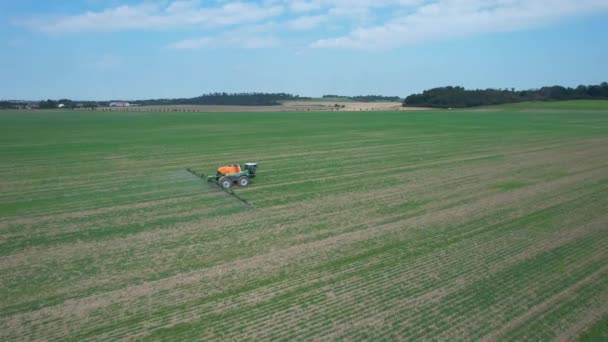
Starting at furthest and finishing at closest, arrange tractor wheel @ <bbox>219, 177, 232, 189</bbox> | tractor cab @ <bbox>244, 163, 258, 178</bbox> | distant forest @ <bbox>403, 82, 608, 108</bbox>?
distant forest @ <bbox>403, 82, 608, 108</bbox>
tractor cab @ <bbox>244, 163, 258, 178</bbox>
tractor wheel @ <bbox>219, 177, 232, 189</bbox>

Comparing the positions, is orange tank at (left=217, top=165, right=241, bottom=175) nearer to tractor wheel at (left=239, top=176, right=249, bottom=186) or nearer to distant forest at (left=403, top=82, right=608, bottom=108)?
tractor wheel at (left=239, top=176, right=249, bottom=186)

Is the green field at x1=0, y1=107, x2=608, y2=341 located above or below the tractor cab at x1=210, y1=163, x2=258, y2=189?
below

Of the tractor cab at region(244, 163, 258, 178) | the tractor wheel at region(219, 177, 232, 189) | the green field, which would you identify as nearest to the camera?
the green field

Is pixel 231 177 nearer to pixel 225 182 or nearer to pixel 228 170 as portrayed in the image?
pixel 225 182

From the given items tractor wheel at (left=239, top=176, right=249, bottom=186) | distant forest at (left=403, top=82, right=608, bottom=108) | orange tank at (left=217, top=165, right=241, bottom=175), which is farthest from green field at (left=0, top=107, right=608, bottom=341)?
distant forest at (left=403, top=82, right=608, bottom=108)

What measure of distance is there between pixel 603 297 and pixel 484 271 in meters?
2.55

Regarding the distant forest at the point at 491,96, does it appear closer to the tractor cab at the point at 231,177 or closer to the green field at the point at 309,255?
the green field at the point at 309,255

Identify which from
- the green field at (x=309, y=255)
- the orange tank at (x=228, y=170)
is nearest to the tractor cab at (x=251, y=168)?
the orange tank at (x=228, y=170)

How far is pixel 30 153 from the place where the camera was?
109ft

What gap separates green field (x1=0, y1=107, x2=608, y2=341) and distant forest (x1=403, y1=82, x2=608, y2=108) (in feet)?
402

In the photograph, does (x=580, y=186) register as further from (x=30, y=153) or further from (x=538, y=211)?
(x=30, y=153)

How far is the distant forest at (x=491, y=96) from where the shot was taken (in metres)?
139

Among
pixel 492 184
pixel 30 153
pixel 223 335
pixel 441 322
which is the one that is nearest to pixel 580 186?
pixel 492 184

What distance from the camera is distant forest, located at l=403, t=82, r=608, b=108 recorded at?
5463 inches
